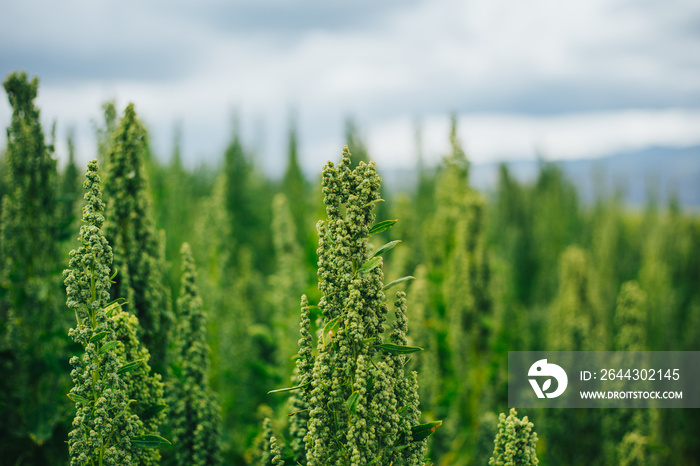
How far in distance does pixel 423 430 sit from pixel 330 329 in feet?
2.73

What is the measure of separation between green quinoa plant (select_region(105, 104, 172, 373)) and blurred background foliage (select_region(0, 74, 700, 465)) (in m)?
0.05

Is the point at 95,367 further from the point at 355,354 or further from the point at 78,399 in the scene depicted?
the point at 355,354

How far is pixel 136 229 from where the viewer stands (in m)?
4.23

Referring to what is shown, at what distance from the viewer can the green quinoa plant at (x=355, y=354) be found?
266cm

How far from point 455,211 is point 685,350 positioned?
1075 cm

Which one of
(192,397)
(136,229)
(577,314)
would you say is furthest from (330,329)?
(577,314)

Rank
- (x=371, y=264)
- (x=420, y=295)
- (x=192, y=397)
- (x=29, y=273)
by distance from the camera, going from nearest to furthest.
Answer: (x=371, y=264)
(x=192, y=397)
(x=29, y=273)
(x=420, y=295)

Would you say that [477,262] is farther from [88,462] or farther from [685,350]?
→ [685,350]

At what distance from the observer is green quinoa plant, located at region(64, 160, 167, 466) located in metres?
2.64

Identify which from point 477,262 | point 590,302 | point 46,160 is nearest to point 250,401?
point 477,262

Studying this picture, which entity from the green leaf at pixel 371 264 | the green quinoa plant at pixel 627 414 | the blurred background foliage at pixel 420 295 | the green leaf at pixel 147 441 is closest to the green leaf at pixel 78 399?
the green leaf at pixel 147 441

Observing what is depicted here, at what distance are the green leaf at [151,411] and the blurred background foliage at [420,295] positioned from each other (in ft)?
2.69

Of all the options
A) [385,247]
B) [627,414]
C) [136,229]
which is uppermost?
[136,229]

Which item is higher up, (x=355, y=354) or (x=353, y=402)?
(x=355, y=354)
